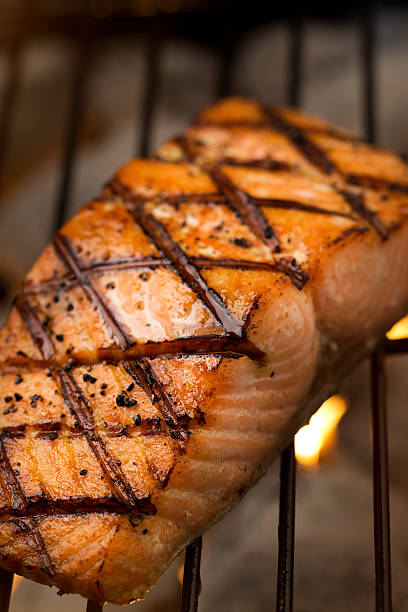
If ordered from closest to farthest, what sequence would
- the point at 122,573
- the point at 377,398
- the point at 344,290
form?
the point at 122,573 → the point at 344,290 → the point at 377,398

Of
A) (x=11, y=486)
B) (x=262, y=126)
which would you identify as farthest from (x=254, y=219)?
(x=11, y=486)

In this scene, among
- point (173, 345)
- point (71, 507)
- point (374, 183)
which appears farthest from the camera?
point (374, 183)

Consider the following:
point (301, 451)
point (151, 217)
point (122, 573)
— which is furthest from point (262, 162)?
point (301, 451)

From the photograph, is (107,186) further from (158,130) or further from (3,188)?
(3,188)

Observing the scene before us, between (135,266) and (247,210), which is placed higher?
(247,210)

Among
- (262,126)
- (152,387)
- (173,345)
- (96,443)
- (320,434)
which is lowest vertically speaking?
(96,443)

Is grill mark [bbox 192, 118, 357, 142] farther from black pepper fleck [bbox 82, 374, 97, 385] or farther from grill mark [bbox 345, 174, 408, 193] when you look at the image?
black pepper fleck [bbox 82, 374, 97, 385]

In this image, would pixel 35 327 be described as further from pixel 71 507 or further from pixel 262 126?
pixel 262 126

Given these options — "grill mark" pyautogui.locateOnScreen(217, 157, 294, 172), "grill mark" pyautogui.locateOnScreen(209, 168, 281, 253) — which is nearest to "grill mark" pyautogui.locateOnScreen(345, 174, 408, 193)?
"grill mark" pyautogui.locateOnScreen(217, 157, 294, 172)
